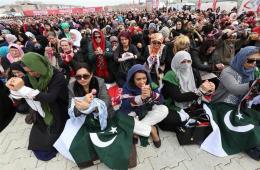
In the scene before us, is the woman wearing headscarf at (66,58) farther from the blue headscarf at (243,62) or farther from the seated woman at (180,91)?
the blue headscarf at (243,62)

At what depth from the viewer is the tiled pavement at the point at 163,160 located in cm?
228

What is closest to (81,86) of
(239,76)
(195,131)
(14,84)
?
(14,84)

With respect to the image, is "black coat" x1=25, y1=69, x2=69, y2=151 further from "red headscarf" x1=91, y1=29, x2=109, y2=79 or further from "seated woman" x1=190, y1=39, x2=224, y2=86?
"seated woman" x1=190, y1=39, x2=224, y2=86

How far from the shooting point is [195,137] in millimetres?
2539

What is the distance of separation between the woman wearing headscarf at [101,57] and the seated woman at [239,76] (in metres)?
2.68

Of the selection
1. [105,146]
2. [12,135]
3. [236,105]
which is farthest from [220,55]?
[12,135]

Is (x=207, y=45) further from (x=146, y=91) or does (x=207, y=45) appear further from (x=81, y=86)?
(x=81, y=86)

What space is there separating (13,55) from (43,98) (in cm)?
251

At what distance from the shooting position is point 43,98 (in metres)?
2.26

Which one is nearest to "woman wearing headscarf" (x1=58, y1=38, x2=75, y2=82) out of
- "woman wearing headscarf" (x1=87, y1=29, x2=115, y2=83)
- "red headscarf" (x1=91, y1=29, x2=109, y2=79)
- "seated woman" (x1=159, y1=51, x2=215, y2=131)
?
"woman wearing headscarf" (x1=87, y1=29, x2=115, y2=83)

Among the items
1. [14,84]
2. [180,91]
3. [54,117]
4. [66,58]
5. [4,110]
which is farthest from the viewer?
[66,58]

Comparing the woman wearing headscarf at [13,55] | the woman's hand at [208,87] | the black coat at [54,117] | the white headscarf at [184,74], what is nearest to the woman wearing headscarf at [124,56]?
the white headscarf at [184,74]

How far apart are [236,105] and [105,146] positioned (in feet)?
6.66

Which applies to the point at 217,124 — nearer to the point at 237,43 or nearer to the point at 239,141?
the point at 239,141
